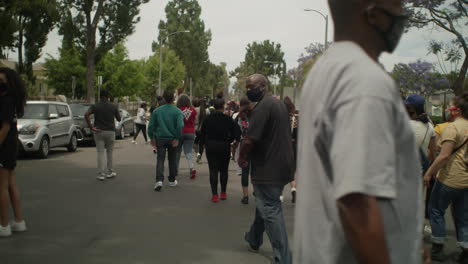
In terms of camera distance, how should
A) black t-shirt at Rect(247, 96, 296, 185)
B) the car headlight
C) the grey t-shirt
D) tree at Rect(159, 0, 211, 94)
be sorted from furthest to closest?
tree at Rect(159, 0, 211, 94) < the car headlight < black t-shirt at Rect(247, 96, 296, 185) < the grey t-shirt

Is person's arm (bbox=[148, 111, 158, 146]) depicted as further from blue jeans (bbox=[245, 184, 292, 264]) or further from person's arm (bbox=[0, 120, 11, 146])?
blue jeans (bbox=[245, 184, 292, 264])

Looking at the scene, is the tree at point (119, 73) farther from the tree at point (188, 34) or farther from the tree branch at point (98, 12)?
the tree at point (188, 34)

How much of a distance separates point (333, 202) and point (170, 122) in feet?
26.9

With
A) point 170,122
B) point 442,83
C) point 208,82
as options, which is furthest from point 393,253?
point 208,82

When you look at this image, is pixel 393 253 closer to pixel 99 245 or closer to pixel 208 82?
pixel 99 245

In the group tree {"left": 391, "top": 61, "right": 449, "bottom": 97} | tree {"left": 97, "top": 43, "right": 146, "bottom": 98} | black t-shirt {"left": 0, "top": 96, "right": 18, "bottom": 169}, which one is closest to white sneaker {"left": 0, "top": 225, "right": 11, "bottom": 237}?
black t-shirt {"left": 0, "top": 96, "right": 18, "bottom": 169}

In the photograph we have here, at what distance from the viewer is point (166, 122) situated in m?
9.48

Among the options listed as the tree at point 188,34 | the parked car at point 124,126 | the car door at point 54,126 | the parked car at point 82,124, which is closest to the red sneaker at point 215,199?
the car door at point 54,126

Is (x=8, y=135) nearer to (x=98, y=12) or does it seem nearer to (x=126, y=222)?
(x=126, y=222)

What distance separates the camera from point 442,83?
52.2 m

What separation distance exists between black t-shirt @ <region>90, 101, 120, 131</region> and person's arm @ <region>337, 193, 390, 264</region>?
9.54 m

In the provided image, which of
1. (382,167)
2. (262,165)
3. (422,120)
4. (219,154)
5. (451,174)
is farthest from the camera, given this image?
(219,154)

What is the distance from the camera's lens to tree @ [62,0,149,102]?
100ft

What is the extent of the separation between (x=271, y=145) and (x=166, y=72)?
7252 cm
